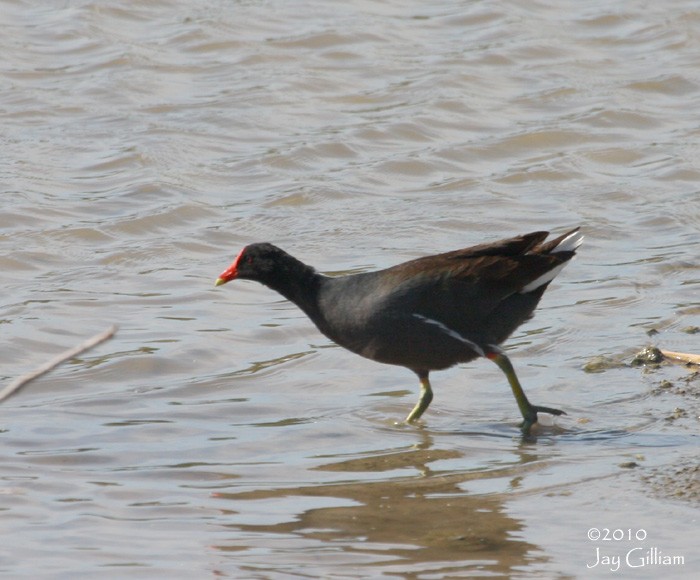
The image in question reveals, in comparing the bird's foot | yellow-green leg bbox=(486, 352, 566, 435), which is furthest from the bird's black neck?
the bird's foot

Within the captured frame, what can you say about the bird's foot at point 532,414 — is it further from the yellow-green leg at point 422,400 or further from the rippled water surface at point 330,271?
the yellow-green leg at point 422,400

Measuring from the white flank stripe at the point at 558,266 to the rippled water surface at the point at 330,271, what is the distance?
595 millimetres

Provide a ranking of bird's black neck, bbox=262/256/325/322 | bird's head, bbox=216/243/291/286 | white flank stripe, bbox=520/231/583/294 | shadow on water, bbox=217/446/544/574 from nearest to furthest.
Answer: shadow on water, bbox=217/446/544/574 → white flank stripe, bbox=520/231/583/294 → bird's black neck, bbox=262/256/325/322 → bird's head, bbox=216/243/291/286

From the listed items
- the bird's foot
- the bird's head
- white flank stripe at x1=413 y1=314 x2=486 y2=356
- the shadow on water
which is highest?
the bird's head

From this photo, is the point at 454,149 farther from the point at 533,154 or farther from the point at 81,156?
the point at 81,156

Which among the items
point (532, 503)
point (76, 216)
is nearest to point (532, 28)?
point (76, 216)

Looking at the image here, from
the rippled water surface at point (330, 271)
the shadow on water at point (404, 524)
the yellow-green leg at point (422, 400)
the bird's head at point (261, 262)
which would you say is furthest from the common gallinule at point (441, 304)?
the shadow on water at point (404, 524)

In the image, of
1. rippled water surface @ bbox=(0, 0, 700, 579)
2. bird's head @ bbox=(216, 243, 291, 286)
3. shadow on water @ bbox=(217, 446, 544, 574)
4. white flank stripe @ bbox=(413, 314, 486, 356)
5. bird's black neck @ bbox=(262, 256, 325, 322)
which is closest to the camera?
shadow on water @ bbox=(217, 446, 544, 574)

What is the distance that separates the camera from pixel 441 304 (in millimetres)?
5918

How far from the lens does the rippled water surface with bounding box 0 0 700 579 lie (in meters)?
4.67

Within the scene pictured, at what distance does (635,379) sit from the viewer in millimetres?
6379

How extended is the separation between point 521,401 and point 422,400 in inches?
17.7

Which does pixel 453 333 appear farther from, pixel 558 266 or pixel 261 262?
pixel 261 262

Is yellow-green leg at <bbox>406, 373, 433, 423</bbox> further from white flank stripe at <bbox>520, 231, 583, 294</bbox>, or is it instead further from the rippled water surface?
white flank stripe at <bbox>520, 231, 583, 294</bbox>
